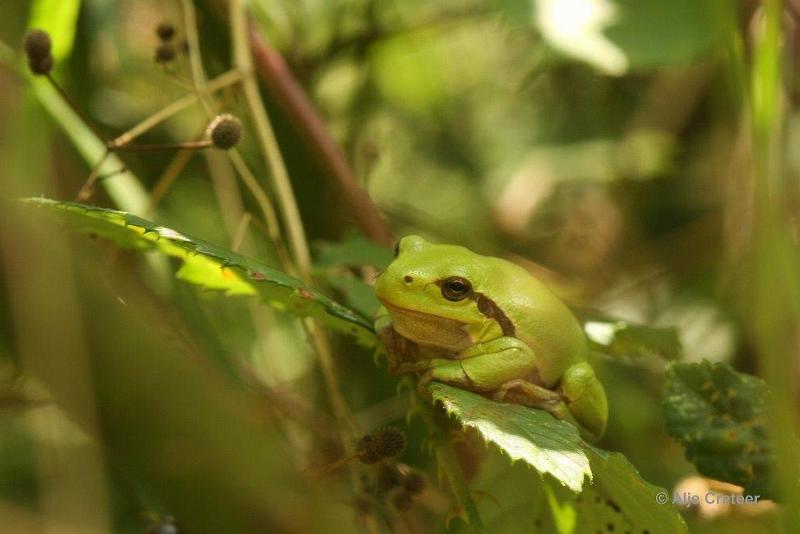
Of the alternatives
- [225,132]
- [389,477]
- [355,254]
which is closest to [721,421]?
[389,477]

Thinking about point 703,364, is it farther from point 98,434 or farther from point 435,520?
point 98,434

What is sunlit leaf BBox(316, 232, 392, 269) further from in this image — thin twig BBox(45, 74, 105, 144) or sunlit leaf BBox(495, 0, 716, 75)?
sunlit leaf BBox(495, 0, 716, 75)

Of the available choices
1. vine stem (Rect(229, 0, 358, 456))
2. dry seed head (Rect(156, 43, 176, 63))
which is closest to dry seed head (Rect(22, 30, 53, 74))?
dry seed head (Rect(156, 43, 176, 63))

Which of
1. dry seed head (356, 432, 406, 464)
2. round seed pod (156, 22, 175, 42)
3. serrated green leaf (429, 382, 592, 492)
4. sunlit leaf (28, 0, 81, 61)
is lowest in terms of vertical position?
dry seed head (356, 432, 406, 464)

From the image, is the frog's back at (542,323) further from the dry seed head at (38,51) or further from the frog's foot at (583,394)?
the dry seed head at (38,51)

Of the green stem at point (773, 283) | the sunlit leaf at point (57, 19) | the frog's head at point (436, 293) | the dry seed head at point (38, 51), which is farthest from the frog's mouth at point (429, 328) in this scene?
the sunlit leaf at point (57, 19)
